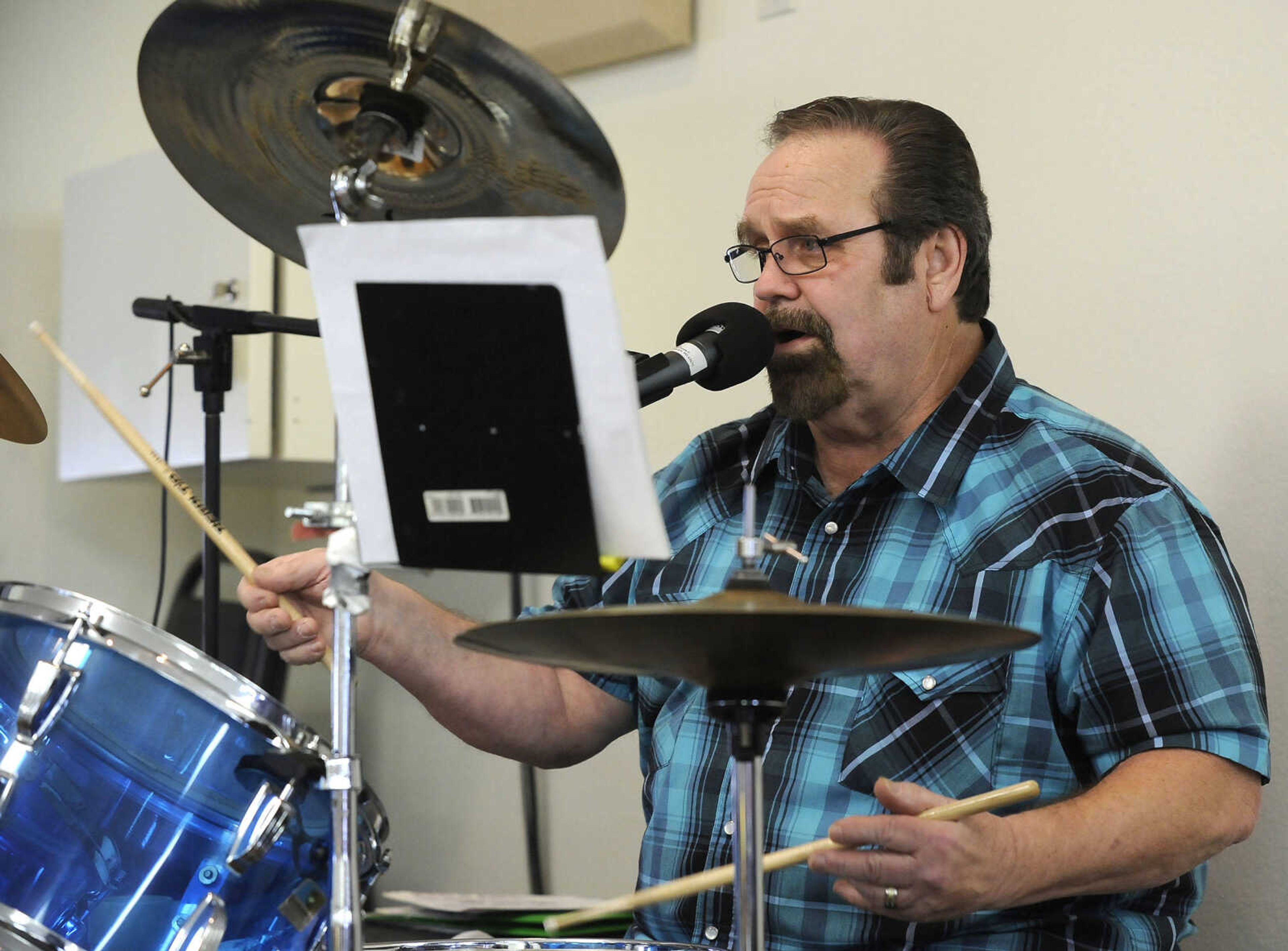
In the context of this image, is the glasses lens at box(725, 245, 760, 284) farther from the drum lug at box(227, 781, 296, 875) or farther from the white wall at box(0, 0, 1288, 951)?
the drum lug at box(227, 781, 296, 875)

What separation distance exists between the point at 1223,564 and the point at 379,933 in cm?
116

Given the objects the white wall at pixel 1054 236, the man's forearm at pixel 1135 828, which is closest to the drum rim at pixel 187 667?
the man's forearm at pixel 1135 828

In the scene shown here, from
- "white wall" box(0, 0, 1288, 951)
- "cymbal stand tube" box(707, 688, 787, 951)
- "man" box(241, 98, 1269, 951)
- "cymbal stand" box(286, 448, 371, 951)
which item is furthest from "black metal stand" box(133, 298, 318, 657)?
"cymbal stand tube" box(707, 688, 787, 951)

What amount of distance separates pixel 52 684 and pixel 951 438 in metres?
0.91

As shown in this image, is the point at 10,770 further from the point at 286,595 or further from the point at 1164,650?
the point at 1164,650

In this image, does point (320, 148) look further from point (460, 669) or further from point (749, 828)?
point (749, 828)

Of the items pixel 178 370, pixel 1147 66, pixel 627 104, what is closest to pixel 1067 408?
pixel 1147 66

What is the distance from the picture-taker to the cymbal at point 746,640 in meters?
0.78

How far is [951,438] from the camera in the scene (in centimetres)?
147

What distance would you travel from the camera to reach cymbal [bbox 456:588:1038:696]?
776mm

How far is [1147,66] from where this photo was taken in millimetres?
1703

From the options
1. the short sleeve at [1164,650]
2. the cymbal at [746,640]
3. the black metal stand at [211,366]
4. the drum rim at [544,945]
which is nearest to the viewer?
the cymbal at [746,640]

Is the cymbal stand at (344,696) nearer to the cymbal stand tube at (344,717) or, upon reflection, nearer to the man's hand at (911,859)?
the cymbal stand tube at (344,717)

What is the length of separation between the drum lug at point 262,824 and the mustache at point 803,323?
0.73 metres
